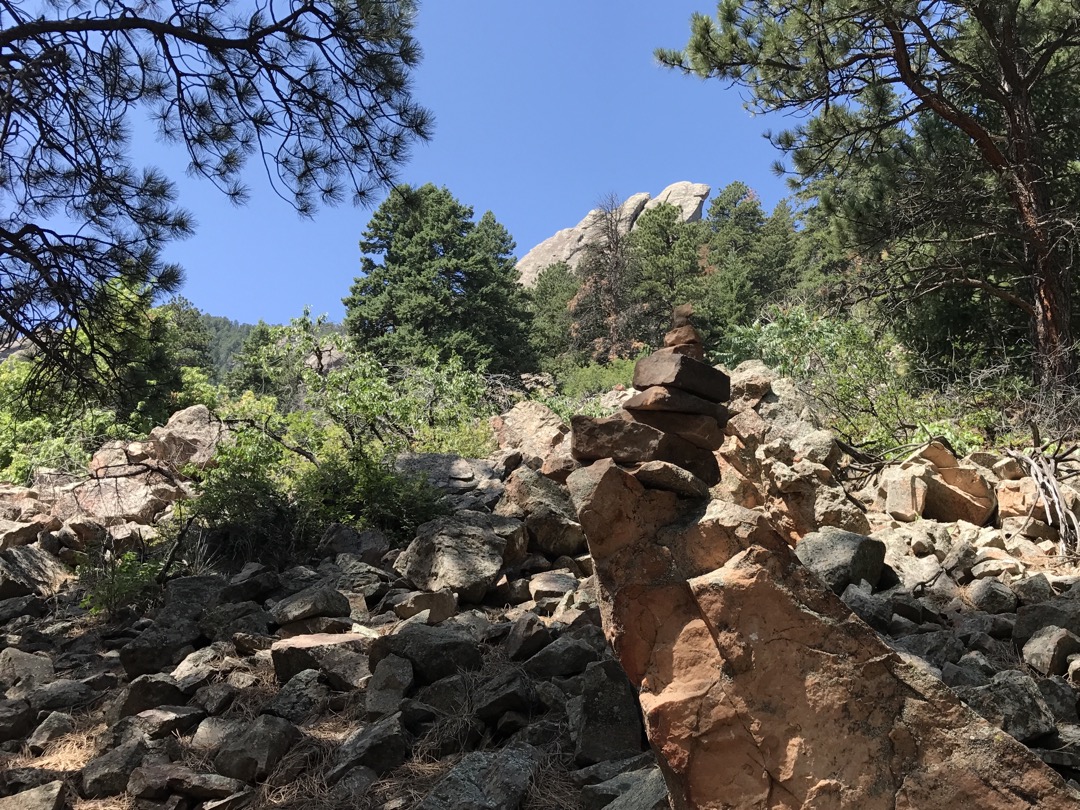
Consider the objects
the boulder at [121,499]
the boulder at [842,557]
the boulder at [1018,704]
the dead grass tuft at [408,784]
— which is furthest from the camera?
the boulder at [121,499]

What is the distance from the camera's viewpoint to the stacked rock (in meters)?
2.57

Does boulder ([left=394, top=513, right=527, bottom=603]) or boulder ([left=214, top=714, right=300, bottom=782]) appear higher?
boulder ([left=394, top=513, right=527, bottom=603])

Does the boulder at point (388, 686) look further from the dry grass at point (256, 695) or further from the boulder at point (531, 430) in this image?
the boulder at point (531, 430)

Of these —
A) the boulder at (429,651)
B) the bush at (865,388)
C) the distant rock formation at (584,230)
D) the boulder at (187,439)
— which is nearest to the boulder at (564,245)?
the distant rock formation at (584,230)

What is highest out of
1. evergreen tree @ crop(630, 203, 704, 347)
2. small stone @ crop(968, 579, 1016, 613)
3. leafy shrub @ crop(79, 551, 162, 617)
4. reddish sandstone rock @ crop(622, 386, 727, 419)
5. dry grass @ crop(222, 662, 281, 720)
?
evergreen tree @ crop(630, 203, 704, 347)

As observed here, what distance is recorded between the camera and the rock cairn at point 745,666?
2.18m

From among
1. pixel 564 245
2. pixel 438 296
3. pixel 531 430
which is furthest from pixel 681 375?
pixel 564 245

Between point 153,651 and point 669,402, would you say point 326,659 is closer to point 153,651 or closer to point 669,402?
point 153,651

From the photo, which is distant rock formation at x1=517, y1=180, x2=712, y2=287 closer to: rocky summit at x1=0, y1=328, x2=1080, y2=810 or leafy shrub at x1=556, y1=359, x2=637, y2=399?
leafy shrub at x1=556, y1=359, x2=637, y2=399

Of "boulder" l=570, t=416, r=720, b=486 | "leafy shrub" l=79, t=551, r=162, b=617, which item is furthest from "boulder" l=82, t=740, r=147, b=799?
"boulder" l=570, t=416, r=720, b=486

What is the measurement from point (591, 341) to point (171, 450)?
2555 cm

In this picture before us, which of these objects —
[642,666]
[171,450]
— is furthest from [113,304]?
[642,666]

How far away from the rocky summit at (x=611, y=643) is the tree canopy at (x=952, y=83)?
4.34m

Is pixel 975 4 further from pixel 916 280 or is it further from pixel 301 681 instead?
pixel 301 681
